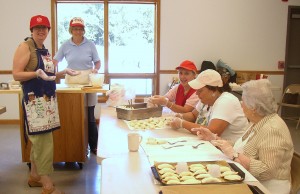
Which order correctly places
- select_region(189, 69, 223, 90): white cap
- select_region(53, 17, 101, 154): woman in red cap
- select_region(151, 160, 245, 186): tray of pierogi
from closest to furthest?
1. select_region(151, 160, 245, 186): tray of pierogi
2. select_region(189, 69, 223, 90): white cap
3. select_region(53, 17, 101, 154): woman in red cap

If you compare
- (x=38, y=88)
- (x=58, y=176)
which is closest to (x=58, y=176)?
(x=58, y=176)

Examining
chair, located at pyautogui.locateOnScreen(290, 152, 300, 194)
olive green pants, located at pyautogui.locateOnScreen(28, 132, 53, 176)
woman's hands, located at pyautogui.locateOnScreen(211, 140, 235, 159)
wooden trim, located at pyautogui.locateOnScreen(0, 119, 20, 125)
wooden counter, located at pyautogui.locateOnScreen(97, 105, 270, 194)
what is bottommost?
wooden trim, located at pyautogui.locateOnScreen(0, 119, 20, 125)

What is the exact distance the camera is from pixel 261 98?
1698 millimetres

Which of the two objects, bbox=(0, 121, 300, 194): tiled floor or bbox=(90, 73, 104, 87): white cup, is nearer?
bbox=(0, 121, 300, 194): tiled floor

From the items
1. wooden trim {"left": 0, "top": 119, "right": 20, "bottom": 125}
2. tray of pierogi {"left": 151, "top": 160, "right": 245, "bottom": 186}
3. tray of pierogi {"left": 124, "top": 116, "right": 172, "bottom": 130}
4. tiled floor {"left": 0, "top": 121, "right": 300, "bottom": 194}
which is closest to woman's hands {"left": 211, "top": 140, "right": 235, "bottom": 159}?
tray of pierogi {"left": 151, "top": 160, "right": 245, "bottom": 186}

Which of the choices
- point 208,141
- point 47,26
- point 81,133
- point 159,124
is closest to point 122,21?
point 81,133

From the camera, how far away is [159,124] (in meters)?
2.42

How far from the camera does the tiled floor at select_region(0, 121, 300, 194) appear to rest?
297cm

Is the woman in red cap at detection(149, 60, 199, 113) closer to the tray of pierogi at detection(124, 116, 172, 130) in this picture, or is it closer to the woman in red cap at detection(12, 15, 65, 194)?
the tray of pierogi at detection(124, 116, 172, 130)

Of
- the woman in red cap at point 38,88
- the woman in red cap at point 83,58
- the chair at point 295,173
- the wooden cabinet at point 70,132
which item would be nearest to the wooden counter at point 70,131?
the wooden cabinet at point 70,132

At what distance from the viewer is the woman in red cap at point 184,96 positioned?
9.11 feet

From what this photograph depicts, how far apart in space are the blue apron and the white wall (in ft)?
10.3

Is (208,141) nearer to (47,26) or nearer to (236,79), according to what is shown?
(47,26)

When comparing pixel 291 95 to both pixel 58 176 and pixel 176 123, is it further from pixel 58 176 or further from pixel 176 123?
pixel 58 176
